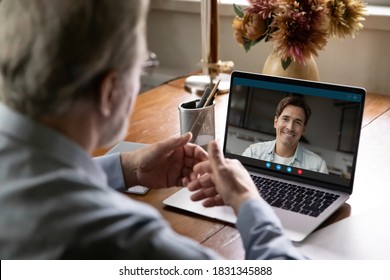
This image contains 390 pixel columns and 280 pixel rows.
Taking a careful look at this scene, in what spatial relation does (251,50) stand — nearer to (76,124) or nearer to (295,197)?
(295,197)

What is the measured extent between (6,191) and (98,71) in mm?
185

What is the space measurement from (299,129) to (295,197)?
15 cm

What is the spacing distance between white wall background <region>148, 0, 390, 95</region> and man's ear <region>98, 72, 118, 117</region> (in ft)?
4.55

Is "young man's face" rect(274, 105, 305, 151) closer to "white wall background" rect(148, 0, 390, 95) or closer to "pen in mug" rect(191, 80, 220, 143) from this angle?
"pen in mug" rect(191, 80, 220, 143)

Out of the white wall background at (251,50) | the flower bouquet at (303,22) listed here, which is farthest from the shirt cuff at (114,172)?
the white wall background at (251,50)

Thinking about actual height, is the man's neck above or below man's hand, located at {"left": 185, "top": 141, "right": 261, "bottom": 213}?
above

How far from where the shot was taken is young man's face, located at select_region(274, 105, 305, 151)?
1.26 meters

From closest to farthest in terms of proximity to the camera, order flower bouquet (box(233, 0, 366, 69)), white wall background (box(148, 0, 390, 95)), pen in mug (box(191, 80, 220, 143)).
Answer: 1. pen in mug (box(191, 80, 220, 143))
2. flower bouquet (box(233, 0, 366, 69))
3. white wall background (box(148, 0, 390, 95))

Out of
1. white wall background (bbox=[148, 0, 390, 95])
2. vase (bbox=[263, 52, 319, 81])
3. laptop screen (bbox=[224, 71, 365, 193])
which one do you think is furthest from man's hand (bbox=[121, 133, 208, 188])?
white wall background (bbox=[148, 0, 390, 95])

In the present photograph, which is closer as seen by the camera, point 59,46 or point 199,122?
point 59,46

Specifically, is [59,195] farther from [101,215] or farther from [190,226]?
[190,226]

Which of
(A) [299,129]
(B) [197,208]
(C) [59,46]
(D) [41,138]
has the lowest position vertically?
(B) [197,208]

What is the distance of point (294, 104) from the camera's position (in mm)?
1279

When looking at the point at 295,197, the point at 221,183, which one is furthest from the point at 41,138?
the point at 295,197
